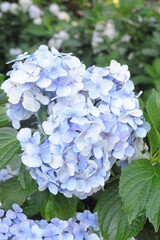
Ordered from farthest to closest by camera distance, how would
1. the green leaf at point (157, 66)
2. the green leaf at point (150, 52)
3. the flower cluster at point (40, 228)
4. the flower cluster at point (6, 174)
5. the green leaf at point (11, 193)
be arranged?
the green leaf at point (150, 52) → the green leaf at point (157, 66) → the flower cluster at point (6, 174) → the green leaf at point (11, 193) → the flower cluster at point (40, 228)

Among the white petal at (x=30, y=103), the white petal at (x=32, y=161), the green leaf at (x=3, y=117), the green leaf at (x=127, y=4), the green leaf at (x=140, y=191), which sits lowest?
the green leaf at (x=127, y=4)

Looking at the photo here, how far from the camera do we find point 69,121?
1.01 metres

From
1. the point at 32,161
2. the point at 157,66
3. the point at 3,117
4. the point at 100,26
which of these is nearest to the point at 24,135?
the point at 32,161

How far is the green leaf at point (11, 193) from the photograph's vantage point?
48.6 inches

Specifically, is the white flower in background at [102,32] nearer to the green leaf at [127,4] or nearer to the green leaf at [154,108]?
the green leaf at [127,4]

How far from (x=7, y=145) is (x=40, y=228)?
0.21 meters

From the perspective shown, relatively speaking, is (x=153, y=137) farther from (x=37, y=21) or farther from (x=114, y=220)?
(x=37, y=21)

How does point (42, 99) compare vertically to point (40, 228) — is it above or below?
above

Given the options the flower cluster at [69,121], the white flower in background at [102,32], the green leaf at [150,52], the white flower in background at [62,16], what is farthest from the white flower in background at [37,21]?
the flower cluster at [69,121]

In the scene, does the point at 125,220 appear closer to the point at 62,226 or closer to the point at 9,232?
the point at 62,226

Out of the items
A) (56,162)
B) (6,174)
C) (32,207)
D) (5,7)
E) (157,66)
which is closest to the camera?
(56,162)

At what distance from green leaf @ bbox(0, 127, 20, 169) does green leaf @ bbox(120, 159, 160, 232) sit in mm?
249

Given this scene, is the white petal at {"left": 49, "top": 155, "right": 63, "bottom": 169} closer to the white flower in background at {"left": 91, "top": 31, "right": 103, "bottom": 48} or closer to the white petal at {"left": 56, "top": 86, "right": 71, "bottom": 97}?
the white petal at {"left": 56, "top": 86, "right": 71, "bottom": 97}

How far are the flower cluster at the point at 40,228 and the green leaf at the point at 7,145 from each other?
133 mm
